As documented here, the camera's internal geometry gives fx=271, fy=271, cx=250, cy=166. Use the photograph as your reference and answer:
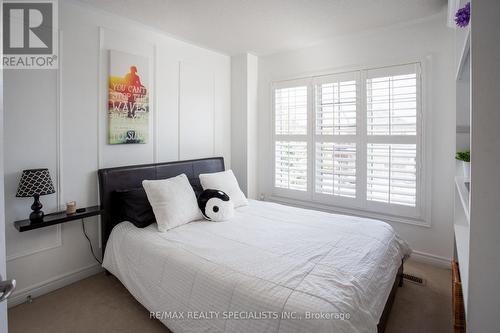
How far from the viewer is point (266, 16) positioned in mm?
2719

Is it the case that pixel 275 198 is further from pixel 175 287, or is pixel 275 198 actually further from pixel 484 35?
pixel 484 35

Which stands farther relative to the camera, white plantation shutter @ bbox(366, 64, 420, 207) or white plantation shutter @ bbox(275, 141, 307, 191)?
white plantation shutter @ bbox(275, 141, 307, 191)

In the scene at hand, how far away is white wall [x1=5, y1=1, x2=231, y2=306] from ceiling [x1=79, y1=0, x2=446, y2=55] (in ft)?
0.87

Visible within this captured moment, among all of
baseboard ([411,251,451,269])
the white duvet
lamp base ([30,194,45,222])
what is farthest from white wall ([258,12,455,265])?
lamp base ([30,194,45,222])

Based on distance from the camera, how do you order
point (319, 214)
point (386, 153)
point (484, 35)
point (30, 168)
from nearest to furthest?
1. point (484, 35)
2. point (30, 168)
3. point (319, 214)
4. point (386, 153)

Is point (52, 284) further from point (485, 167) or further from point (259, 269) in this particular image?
point (485, 167)

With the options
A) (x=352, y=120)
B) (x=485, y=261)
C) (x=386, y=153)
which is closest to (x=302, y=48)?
(x=352, y=120)

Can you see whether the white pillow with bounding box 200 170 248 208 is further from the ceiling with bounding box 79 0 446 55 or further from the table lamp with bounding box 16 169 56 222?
the ceiling with bounding box 79 0 446 55

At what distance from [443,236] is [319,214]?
1335 mm

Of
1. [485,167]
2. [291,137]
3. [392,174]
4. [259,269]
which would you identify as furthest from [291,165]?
[485,167]

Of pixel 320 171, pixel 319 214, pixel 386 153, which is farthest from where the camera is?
pixel 320 171

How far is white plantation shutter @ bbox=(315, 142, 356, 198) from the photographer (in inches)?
129

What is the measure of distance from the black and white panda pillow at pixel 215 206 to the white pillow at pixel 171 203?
79mm

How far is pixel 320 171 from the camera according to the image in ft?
11.6
